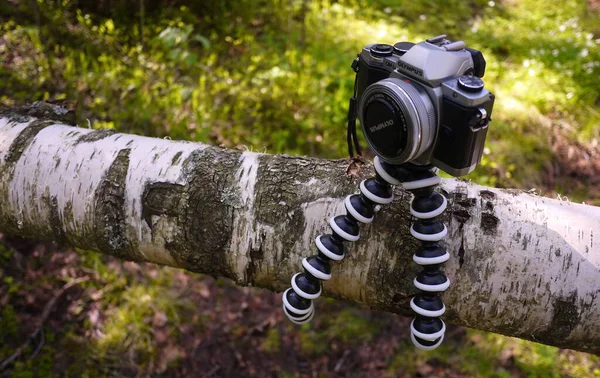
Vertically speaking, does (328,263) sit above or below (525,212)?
below

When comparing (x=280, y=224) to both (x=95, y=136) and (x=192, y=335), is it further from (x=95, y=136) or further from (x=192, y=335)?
(x=192, y=335)

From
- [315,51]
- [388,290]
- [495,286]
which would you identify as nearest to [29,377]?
[388,290]

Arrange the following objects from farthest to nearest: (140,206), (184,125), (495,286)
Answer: (184,125) < (140,206) < (495,286)

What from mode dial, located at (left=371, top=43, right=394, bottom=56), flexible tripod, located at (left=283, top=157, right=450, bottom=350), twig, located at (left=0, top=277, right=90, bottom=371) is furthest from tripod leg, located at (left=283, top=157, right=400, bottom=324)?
twig, located at (left=0, top=277, right=90, bottom=371)

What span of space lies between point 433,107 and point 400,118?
0.10 metres

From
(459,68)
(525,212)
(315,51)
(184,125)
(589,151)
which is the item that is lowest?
(589,151)

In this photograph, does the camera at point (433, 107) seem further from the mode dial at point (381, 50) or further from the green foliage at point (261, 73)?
the green foliage at point (261, 73)

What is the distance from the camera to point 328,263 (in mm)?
1452

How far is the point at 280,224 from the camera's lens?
1520 mm

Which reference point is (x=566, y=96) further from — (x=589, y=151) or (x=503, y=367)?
(x=503, y=367)

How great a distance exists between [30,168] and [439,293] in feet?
5.24

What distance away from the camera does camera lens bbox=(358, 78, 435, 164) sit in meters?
1.19

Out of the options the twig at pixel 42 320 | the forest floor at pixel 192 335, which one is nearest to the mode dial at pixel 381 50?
the forest floor at pixel 192 335

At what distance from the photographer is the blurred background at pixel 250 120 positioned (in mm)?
2691
